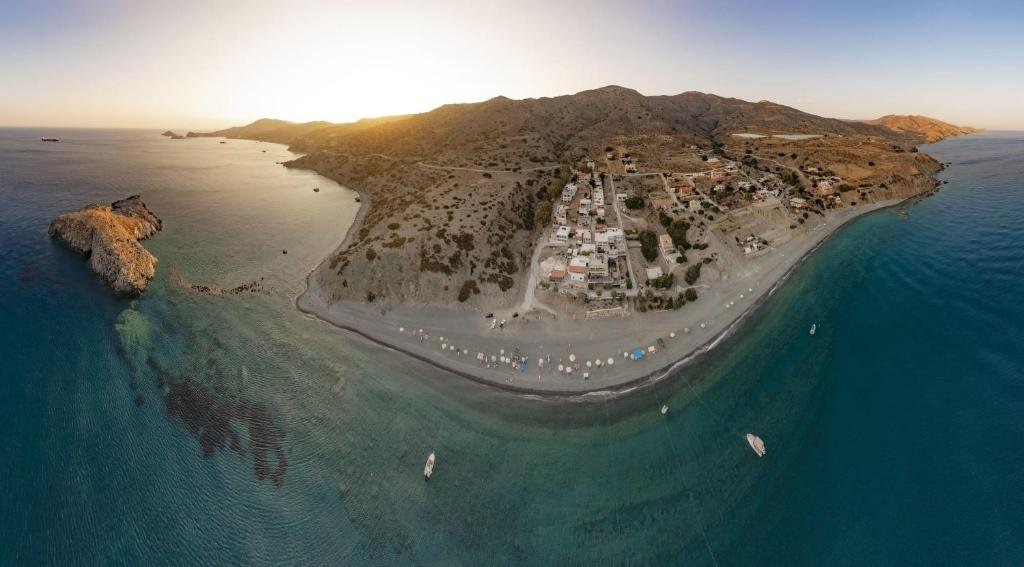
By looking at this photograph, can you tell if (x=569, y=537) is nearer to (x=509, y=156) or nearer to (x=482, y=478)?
(x=482, y=478)

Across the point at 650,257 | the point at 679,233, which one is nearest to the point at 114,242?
the point at 650,257

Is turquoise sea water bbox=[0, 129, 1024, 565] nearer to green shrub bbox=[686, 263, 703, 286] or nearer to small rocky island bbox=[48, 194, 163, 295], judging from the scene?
small rocky island bbox=[48, 194, 163, 295]

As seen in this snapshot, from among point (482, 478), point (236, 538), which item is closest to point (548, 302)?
point (482, 478)

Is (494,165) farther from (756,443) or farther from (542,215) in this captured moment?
(756,443)

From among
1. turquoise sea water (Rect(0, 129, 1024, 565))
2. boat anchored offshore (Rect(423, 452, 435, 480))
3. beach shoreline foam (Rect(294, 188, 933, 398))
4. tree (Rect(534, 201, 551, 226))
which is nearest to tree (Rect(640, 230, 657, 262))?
beach shoreline foam (Rect(294, 188, 933, 398))

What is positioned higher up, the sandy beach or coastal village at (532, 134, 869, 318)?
coastal village at (532, 134, 869, 318)

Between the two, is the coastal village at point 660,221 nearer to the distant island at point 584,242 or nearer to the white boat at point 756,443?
the distant island at point 584,242
